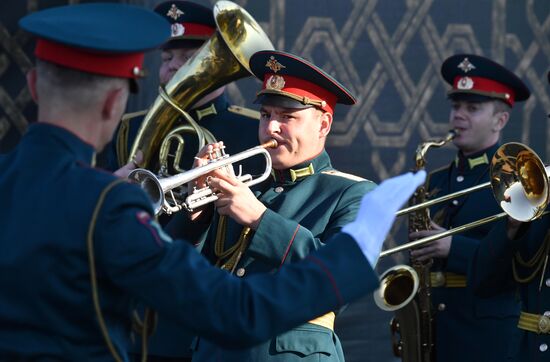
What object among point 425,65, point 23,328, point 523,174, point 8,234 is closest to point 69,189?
point 8,234

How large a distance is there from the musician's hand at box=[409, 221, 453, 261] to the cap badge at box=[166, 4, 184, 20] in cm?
163

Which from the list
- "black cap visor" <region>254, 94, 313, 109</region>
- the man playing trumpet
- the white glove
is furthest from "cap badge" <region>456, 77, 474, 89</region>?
the white glove

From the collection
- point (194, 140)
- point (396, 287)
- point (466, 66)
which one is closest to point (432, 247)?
point (396, 287)

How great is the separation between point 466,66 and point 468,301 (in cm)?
139

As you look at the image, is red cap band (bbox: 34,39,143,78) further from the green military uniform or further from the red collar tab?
the red collar tab

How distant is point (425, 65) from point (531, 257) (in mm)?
2421

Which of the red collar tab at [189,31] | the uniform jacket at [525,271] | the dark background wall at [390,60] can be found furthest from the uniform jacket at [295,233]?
the dark background wall at [390,60]

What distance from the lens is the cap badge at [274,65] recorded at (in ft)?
13.9

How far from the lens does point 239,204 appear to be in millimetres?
3838

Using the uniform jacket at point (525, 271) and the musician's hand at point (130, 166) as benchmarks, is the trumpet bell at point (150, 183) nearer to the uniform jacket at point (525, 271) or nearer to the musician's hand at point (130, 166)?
the musician's hand at point (130, 166)

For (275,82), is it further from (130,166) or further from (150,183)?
(130,166)

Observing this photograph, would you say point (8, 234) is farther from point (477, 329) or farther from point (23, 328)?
point (477, 329)

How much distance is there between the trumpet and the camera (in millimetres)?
3969

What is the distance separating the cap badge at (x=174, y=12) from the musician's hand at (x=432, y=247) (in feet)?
5.35
